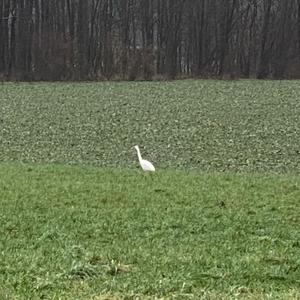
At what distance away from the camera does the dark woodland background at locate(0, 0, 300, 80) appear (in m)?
56.9

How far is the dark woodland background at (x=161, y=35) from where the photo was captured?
5688cm

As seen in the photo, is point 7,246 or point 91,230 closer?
point 7,246

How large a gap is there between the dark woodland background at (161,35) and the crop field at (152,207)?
29922 millimetres

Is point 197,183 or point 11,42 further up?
point 11,42

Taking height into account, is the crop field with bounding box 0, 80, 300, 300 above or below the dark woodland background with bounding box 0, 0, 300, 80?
below

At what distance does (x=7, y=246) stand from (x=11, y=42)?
54.1 meters

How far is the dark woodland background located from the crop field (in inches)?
1178

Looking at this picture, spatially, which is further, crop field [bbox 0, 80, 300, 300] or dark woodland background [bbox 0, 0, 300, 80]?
dark woodland background [bbox 0, 0, 300, 80]

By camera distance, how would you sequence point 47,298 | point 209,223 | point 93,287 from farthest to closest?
point 209,223
point 93,287
point 47,298

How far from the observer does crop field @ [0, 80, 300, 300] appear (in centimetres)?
601

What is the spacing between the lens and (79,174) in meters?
14.4

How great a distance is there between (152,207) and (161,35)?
53.0 m

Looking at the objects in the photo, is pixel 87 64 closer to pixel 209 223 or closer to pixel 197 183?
pixel 197 183

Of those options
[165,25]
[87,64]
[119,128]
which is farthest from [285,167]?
[165,25]
